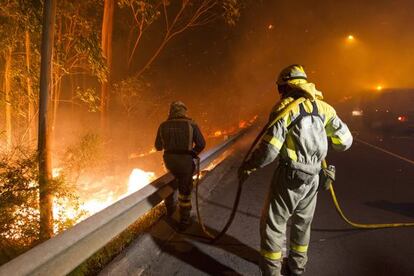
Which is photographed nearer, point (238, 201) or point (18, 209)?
point (238, 201)

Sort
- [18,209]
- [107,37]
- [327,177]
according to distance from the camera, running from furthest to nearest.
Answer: [107,37] → [18,209] → [327,177]

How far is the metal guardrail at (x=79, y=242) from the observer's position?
2.30m

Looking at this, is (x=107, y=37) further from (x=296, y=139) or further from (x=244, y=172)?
(x=296, y=139)

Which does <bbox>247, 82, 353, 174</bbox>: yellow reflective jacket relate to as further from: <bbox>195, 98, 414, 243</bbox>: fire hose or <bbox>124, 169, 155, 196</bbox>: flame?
<bbox>124, 169, 155, 196</bbox>: flame

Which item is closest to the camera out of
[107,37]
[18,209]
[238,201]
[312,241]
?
[238,201]

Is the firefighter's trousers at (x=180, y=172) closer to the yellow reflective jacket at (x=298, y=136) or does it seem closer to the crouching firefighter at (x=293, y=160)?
the crouching firefighter at (x=293, y=160)

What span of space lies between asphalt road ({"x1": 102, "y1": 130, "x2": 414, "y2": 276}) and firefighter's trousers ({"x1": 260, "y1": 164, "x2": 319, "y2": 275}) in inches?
12.6

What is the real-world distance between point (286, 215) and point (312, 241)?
50.3 inches

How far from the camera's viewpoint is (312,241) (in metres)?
4.55

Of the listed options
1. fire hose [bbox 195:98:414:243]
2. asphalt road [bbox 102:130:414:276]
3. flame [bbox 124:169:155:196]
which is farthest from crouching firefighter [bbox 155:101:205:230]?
flame [bbox 124:169:155:196]

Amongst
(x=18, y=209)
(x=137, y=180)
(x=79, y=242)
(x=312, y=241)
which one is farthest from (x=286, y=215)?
(x=137, y=180)

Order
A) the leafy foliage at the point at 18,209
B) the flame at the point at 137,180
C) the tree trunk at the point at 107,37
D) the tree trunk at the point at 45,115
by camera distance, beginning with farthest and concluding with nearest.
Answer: the tree trunk at the point at 107,37 < the flame at the point at 137,180 < the tree trunk at the point at 45,115 < the leafy foliage at the point at 18,209

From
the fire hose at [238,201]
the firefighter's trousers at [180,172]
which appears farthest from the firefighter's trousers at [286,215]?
the firefighter's trousers at [180,172]

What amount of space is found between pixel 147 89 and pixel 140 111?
1651 millimetres
